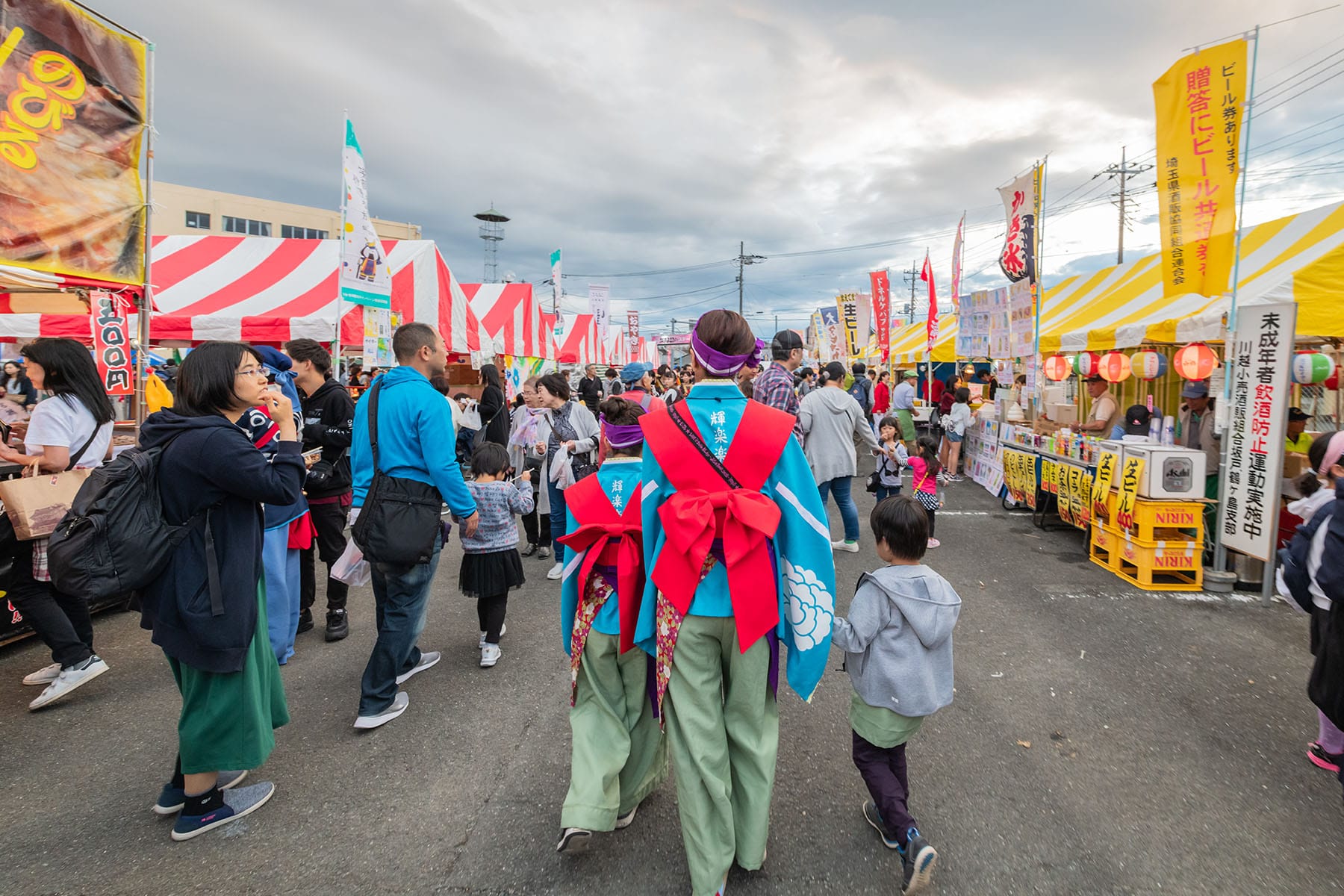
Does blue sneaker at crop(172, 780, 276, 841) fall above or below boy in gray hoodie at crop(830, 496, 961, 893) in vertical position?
below

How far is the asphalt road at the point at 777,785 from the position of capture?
2.21 m

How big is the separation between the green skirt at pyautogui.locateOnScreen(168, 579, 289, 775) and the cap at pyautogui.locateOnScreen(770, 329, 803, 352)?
4.46 m

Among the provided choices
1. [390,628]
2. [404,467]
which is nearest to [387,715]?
[390,628]

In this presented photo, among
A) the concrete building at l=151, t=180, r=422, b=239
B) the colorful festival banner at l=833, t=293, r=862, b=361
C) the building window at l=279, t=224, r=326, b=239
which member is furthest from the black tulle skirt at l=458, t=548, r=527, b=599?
the building window at l=279, t=224, r=326, b=239

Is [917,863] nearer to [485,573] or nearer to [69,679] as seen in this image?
[485,573]

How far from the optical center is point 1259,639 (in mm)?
4180

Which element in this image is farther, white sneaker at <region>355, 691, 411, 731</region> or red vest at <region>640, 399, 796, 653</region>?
white sneaker at <region>355, 691, 411, 731</region>

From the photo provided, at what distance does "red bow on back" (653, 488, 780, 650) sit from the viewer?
1900 millimetres

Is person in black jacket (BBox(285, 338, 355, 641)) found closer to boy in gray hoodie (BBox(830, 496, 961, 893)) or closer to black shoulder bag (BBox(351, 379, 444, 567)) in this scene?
black shoulder bag (BBox(351, 379, 444, 567))

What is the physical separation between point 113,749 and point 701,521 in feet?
10.3

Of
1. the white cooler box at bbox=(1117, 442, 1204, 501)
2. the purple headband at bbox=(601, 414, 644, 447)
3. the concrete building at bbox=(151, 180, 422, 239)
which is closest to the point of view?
the purple headband at bbox=(601, 414, 644, 447)

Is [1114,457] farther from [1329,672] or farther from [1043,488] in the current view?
[1329,672]

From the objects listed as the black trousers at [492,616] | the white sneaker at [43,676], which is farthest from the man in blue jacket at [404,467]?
the white sneaker at [43,676]

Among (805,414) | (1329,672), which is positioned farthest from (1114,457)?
(1329,672)
